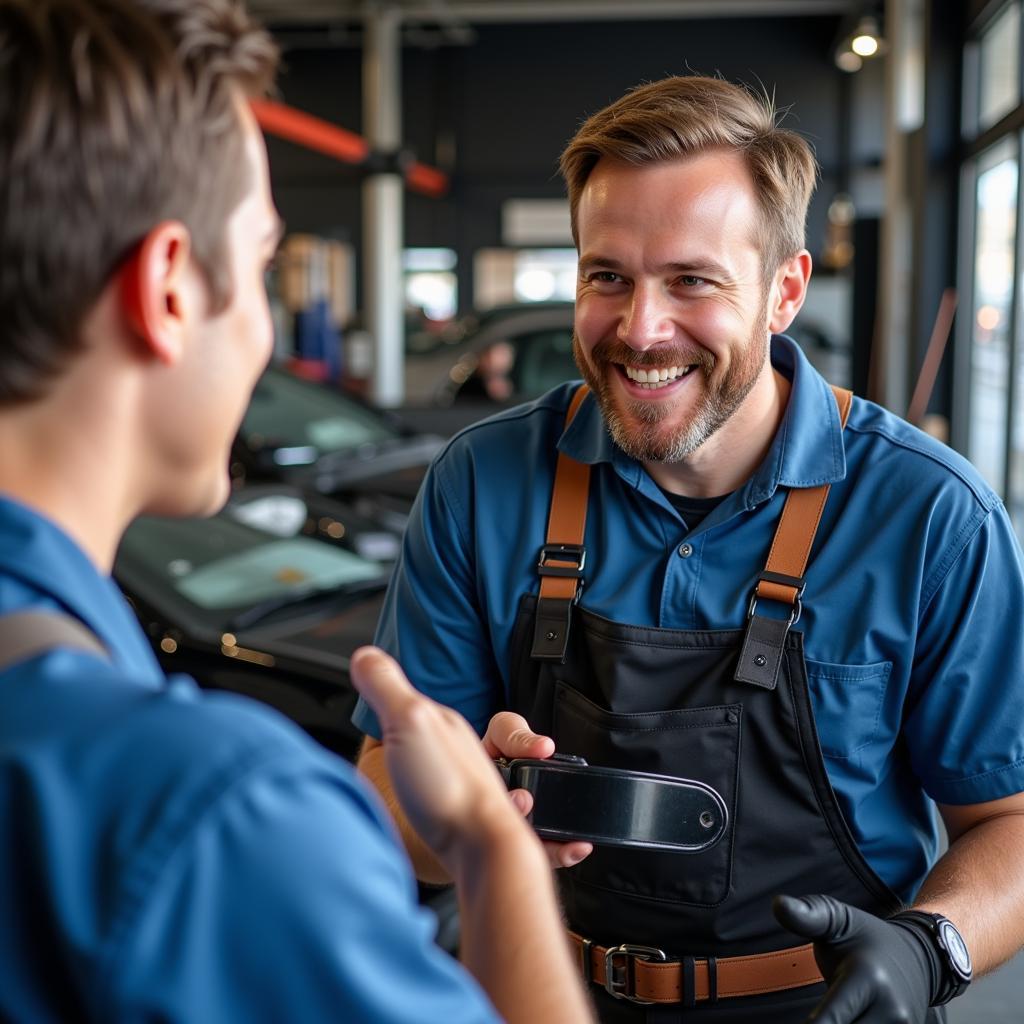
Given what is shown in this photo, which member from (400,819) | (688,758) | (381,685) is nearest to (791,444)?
(688,758)

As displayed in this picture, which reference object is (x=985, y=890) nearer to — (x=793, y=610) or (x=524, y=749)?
(x=793, y=610)

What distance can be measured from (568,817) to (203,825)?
0.75 m

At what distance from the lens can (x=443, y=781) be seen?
35.0 inches

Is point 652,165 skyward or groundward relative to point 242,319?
skyward

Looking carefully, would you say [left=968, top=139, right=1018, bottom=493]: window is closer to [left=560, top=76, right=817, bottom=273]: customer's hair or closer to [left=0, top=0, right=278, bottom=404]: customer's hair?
[left=560, top=76, right=817, bottom=273]: customer's hair

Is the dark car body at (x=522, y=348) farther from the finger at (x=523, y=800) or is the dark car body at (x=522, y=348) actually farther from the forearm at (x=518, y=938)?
the forearm at (x=518, y=938)

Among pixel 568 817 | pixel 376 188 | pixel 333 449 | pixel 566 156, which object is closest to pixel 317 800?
pixel 568 817

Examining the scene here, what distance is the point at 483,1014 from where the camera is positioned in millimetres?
729

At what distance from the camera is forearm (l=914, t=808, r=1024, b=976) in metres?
1.59

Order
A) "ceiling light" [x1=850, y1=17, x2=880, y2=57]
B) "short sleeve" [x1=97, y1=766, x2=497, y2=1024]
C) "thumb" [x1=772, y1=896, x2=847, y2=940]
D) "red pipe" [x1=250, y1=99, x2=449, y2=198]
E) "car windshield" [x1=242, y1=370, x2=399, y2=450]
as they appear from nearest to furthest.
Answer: "short sleeve" [x1=97, y1=766, x2=497, y2=1024] → "thumb" [x1=772, y1=896, x2=847, y2=940] → "car windshield" [x1=242, y1=370, x2=399, y2=450] → "red pipe" [x1=250, y1=99, x2=449, y2=198] → "ceiling light" [x1=850, y1=17, x2=880, y2=57]

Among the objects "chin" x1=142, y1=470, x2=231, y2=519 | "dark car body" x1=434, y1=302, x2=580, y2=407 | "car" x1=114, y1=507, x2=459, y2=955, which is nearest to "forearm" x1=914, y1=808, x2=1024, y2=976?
"chin" x1=142, y1=470, x2=231, y2=519

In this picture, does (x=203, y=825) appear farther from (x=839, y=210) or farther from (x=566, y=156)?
(x=839, y=210)

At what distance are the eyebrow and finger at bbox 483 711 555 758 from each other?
638 millimetres

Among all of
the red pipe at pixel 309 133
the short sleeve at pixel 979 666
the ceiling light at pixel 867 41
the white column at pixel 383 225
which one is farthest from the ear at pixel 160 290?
the white column at pixel 383 225
